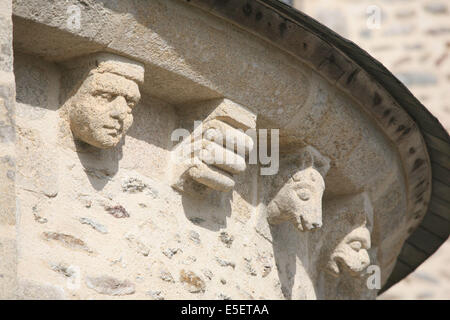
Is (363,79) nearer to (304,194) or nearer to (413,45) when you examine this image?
(304,194)

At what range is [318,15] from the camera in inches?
336

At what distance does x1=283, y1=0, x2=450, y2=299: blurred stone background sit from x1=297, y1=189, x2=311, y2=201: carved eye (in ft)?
13.9

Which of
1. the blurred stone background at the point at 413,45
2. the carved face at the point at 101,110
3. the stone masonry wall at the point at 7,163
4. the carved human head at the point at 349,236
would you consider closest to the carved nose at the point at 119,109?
the carved face at the point at 101,110

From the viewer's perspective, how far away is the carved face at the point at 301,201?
4.18 meters

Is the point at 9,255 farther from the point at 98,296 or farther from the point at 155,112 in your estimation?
the point at 155,112

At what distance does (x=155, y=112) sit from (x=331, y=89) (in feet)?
2.71

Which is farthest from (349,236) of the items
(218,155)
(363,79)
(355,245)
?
(218,155)

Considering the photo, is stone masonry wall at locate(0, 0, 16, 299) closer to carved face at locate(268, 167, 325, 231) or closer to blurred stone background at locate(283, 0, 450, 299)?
carved face at locate(268, 167, 325, 231)

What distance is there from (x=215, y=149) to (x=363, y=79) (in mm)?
832

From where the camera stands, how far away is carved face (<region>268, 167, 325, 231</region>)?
418 centimetres

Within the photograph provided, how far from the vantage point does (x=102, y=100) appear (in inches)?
140

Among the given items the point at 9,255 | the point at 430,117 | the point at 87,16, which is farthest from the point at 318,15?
the point at 9,255

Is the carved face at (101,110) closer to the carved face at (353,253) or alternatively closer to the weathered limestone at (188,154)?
the weathered limestone at (188,154)

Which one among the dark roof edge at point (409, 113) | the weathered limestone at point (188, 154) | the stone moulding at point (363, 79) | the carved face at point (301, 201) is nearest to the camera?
the weathered limestone at point (188, 154)
